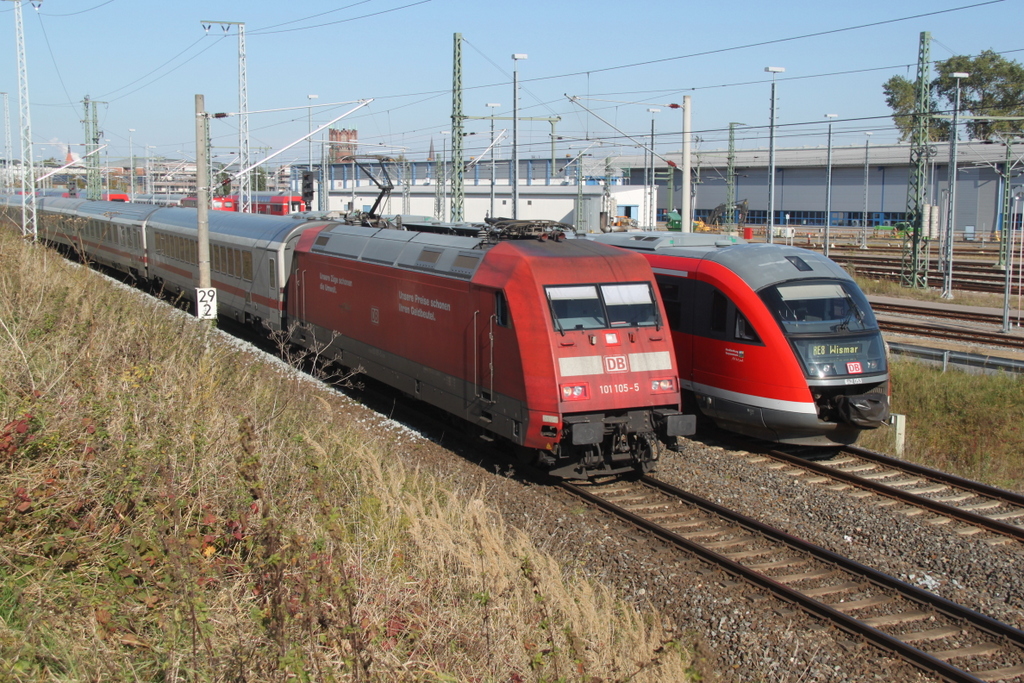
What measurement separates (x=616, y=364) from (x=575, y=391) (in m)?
0.69

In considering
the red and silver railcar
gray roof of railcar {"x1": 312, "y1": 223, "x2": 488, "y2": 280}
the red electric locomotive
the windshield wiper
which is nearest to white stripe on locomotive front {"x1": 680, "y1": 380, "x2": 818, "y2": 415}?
the red and silver railcar

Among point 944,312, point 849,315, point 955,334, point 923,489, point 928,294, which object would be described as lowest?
point 923,489

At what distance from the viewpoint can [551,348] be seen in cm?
1016

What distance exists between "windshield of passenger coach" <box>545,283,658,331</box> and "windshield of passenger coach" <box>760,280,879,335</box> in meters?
2.14

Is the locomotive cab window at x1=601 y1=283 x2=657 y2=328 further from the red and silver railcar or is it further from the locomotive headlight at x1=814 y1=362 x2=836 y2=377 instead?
the locomotive headlight at x1=814 y1=362 x2=836 y2=377

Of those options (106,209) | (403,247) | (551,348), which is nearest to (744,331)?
(551,348)

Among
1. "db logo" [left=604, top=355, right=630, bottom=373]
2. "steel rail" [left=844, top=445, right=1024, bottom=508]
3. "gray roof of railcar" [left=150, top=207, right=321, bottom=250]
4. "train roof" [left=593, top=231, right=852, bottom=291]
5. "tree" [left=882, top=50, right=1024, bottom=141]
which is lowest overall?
"steel rail" [left=844, top=445, right=1024, bottom=508]

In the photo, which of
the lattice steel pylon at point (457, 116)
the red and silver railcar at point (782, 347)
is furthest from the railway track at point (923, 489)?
the lattice steel pylon at point (457, 116)

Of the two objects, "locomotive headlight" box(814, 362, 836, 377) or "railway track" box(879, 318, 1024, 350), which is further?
"railway track" box(879, 318, 1024, 350)

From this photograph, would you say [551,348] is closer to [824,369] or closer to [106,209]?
[824,369]

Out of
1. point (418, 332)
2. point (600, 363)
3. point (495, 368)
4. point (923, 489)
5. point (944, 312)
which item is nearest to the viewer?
point (600, 363)

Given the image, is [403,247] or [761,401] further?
[403,247]

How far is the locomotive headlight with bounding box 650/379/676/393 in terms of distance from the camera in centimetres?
1062

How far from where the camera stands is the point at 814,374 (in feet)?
38.6
